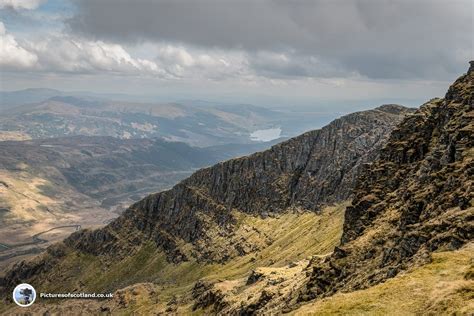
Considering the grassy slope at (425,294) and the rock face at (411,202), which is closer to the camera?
the grassy slope at (425,294)

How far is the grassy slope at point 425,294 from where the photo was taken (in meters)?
55.2

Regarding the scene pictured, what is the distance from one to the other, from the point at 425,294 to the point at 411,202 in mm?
45648

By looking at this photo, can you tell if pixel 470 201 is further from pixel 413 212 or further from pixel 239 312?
pixel 239 312

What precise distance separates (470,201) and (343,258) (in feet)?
113

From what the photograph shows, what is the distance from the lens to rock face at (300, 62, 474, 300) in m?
82.0

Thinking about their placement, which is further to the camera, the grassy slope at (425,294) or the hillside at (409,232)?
the hillside at (409,232)

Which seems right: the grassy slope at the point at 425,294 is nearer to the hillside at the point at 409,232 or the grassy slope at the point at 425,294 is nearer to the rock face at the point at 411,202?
the hillside at the point at 409,232

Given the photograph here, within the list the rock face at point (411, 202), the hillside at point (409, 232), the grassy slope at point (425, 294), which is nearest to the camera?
the grassy slope at point (425, 294)

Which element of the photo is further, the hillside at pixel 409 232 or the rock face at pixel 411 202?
the rock face at pixel 411 202

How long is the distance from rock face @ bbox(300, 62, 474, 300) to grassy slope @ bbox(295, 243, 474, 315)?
678 centimetres

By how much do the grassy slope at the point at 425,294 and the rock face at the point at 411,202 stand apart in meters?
6.78

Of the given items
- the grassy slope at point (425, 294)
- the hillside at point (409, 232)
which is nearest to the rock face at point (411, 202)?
the hillside at point (409, 232)

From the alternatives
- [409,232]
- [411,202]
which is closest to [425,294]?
[409,232]

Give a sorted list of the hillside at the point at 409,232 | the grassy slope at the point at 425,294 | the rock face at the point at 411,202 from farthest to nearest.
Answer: the rock face at the point at 411,202 → the hillside at the point at 409,232 → the grassy slope at the point at 425,294
